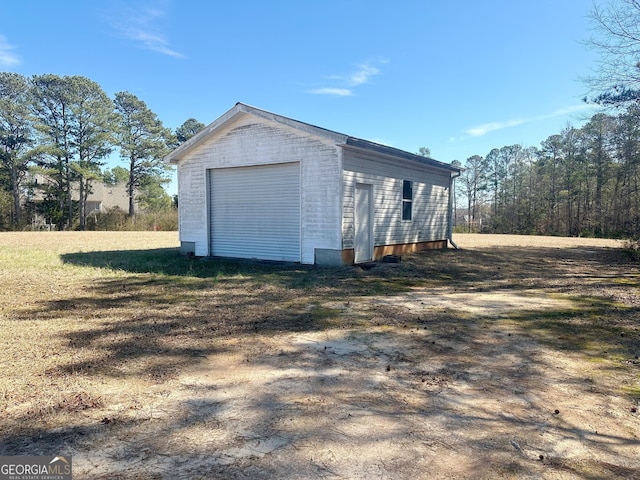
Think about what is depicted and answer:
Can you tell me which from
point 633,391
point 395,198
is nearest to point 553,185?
point 395,198

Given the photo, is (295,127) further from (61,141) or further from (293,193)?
(61,141)

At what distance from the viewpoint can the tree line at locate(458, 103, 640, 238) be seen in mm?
28750

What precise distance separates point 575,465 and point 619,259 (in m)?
13.9

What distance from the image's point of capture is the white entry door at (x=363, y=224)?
10.2 m

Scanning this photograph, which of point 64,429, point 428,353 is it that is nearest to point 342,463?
point 64,429

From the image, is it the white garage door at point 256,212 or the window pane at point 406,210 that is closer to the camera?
the white garage door at point 256,212

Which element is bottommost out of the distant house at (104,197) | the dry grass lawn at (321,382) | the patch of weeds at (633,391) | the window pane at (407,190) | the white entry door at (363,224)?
the patch of weeds at (633,391)

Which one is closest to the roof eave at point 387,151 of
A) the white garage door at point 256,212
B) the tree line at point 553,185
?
the white garage door at point 256,212

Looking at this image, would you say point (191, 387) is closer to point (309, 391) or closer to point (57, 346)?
point (309, 391)

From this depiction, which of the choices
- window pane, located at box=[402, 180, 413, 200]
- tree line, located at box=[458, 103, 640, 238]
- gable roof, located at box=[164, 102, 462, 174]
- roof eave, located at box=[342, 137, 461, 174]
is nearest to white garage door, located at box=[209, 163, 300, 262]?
gable roof, located at box=[164, 102, 462, 174]

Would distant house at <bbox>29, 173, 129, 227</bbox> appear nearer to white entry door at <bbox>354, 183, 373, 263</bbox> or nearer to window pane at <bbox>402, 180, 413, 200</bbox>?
window pane at <bbox>402, 180, 413, 200</bbox>

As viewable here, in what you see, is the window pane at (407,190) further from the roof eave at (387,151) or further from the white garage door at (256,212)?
the white garage door at (256,212)

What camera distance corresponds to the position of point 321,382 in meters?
3.23

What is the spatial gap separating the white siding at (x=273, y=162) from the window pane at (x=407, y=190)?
144 inches
